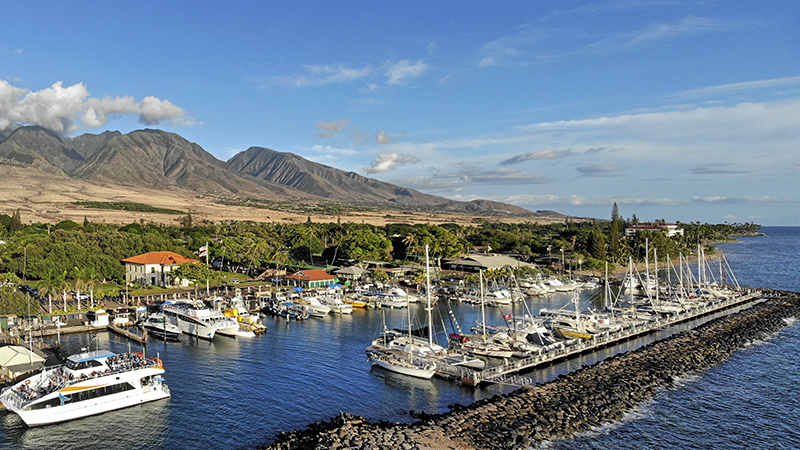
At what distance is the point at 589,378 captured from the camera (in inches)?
1521

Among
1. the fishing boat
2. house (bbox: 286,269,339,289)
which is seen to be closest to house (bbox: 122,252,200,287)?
house (bbox: 286,269,339,289)

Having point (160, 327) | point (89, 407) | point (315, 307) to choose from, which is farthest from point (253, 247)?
point (89, 407)

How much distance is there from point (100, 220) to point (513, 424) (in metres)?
179

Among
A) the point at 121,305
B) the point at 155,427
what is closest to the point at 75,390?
the point at 155,427

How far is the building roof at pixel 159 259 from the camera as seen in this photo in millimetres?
74438

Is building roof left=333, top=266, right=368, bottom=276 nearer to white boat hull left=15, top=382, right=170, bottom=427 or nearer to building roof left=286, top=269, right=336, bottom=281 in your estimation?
building roof left=286, top=269, right=336, bottom=281

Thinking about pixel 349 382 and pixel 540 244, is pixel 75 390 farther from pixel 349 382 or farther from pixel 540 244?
pixel 540 244

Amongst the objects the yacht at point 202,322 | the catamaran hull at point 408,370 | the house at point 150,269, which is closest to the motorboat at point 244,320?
the yacht at point 202,322

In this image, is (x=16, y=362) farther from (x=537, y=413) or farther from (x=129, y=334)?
(x=537, y=413)

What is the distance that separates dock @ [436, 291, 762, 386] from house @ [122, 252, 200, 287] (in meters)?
49.2

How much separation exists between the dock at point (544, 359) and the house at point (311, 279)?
41908 mm

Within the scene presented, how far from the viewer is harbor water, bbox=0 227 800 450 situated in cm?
2908

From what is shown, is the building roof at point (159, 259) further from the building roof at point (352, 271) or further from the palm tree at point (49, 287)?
the building roof at point (352, 271)

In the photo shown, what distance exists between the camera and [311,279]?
78375mm
